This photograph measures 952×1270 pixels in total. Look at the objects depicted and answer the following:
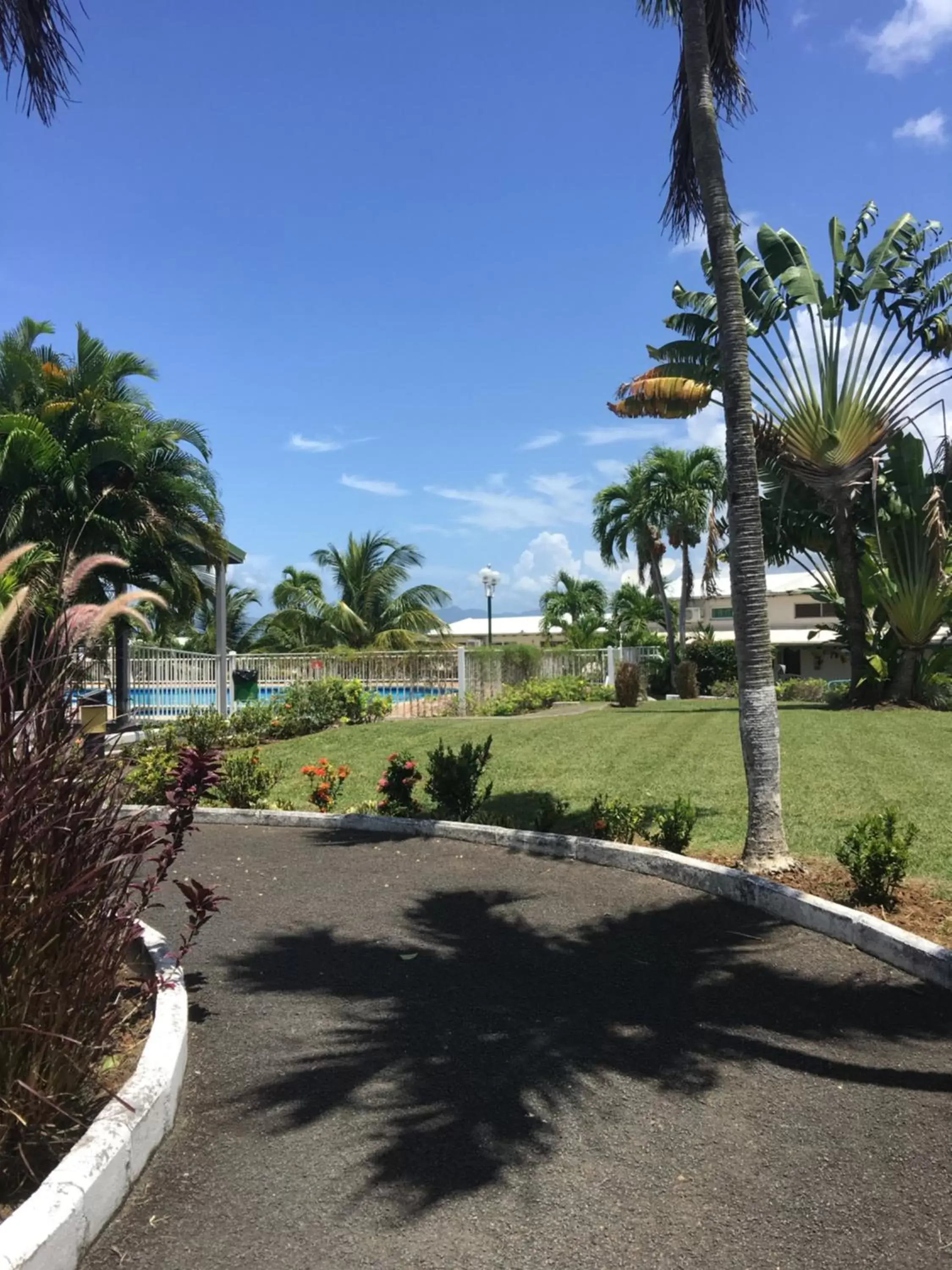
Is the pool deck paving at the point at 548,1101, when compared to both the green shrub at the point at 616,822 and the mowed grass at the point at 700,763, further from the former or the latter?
the mowed grass at the point at 700,763

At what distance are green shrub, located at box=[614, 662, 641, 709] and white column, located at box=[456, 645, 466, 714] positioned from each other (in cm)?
412

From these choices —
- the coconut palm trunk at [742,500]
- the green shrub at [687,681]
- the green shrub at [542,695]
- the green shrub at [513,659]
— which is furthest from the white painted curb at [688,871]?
the green shrub at [687,681]

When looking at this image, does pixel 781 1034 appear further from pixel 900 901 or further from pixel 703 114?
pixel 703 114

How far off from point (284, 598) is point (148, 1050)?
35099 mm

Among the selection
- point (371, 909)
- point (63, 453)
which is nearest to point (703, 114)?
point (371, 909)

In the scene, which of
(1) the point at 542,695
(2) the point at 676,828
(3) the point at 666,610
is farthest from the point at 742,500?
(3) the point at 666,610

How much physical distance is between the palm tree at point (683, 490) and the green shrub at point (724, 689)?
2119mm

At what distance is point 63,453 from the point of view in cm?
1602

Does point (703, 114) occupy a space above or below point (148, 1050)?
above

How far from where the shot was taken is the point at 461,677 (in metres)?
21.7

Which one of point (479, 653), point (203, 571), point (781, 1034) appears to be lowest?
point (781, 1034)

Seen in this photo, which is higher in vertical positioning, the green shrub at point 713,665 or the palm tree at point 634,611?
the palm tree at point 634,611

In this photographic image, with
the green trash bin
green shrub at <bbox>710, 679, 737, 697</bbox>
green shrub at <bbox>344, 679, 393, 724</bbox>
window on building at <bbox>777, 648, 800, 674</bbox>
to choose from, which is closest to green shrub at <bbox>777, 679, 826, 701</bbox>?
green shrub at <bbox>710, 679, 737, 697</bbox>

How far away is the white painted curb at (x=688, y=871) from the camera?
509cm
